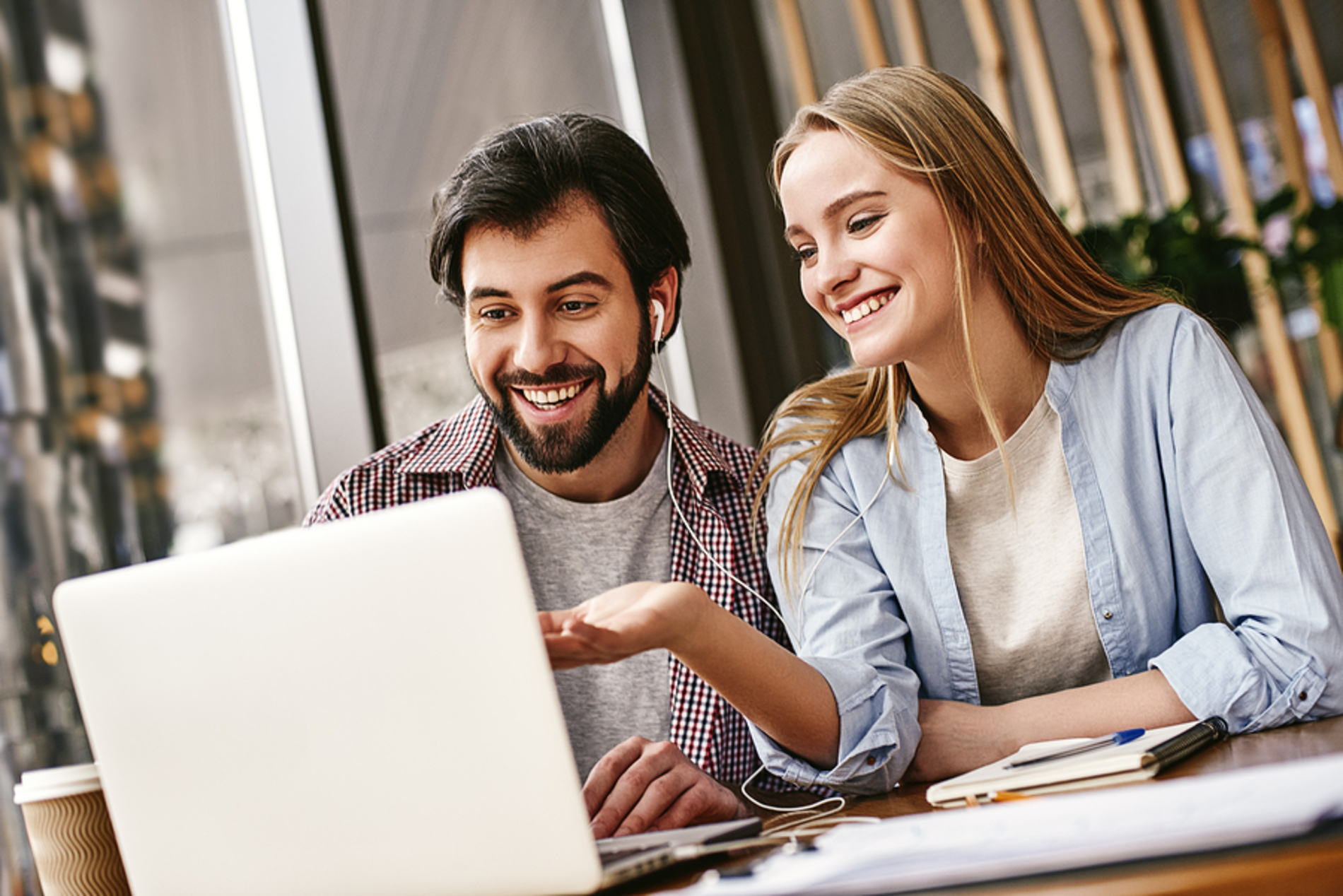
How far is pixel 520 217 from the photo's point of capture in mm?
1475

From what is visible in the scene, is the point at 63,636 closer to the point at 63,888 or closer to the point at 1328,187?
the point at 63,888

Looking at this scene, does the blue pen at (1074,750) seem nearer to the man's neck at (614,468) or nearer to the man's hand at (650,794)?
the man's hand at (650,794)

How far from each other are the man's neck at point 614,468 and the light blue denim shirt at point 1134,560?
0.26 metres

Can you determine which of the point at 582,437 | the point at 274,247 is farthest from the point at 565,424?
the point at 274,247

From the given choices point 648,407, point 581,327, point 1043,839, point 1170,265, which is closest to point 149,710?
point 1043,839

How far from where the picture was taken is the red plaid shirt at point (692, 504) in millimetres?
1378

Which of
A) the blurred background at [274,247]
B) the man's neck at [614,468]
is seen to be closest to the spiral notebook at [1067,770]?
the man's neck at [614,468]

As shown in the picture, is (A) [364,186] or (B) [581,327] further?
(A) [364,186]

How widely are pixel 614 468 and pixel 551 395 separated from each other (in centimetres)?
16

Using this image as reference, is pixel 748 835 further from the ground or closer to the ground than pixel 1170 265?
closer to the ground

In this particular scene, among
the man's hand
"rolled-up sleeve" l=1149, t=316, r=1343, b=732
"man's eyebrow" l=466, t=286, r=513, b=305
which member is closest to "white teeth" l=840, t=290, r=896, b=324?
"rolled-up sleeve" l=1149, t=316, r=1343, b=732

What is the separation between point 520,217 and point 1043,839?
3.81 ft

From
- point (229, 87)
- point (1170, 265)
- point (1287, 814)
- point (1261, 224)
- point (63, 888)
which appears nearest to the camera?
point (1287, 814)

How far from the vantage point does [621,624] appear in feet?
2.59
